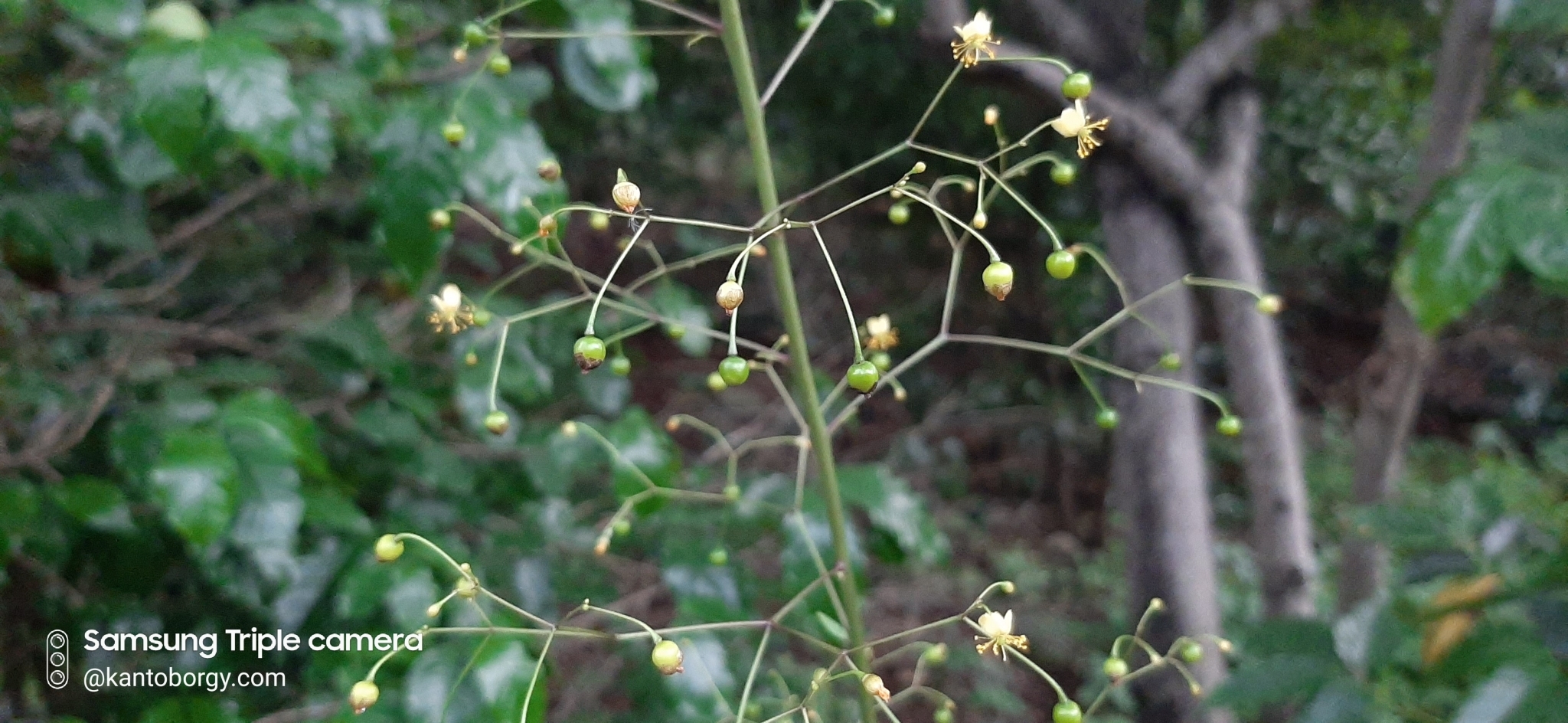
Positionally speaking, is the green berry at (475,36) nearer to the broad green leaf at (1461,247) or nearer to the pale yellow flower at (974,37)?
the pale yellow flower at (974,37)

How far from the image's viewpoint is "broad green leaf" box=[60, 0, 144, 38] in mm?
686

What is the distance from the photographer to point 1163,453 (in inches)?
56.5

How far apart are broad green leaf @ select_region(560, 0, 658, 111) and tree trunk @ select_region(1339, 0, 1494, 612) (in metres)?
1.04

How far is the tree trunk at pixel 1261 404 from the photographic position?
1339mm

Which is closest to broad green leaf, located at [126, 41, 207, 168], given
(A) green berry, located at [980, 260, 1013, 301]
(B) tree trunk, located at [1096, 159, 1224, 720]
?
(A) green berry, located at [980, 260, 1013, 301]

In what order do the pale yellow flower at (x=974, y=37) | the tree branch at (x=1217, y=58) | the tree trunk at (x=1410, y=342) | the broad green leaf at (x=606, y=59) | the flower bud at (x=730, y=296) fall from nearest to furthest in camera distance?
the flower bud at (x=730, y=296), the pale yellow flower at (x=974, y=37), the broad green leaf at (x=606, y=59), the tree trunk at (x=1410, y=342), the tree branch at (x=1217, y=58)

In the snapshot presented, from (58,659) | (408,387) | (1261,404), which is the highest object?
(1261,404)

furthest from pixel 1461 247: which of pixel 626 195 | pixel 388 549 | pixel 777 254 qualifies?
pixel 388 549

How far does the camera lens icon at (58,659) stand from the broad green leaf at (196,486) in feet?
1.20

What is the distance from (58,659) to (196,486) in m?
0.44

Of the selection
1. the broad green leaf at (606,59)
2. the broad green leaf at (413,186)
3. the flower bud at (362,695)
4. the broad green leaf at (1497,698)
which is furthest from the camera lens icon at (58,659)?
the broad green leaf at (1497,698)

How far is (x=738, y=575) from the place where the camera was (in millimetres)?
997

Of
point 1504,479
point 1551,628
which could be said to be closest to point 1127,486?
point 1551,628

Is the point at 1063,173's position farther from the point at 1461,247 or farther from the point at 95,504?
the point at 95,504
